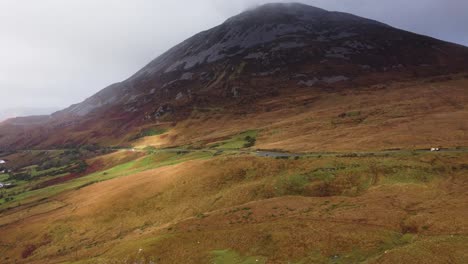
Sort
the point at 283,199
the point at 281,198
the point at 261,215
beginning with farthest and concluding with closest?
the point at 281,198
the point at 283,199
the point at 261,215

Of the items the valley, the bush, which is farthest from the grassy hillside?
the bush

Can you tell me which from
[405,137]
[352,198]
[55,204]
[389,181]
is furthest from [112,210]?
[405,137]

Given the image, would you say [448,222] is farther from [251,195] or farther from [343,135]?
[343,135]

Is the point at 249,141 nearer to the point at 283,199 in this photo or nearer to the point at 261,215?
the point at 283,199

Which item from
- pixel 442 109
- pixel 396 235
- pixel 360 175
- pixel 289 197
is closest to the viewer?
pixel 396 235

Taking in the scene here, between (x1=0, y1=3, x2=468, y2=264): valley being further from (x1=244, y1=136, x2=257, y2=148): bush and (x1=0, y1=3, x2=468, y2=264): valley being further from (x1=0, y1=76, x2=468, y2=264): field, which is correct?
(x1=244, y1=136, x2=257, y2=148): bush

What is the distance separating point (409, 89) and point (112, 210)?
135194mm

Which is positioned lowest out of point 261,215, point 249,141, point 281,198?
point 281,198

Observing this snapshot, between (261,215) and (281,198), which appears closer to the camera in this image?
(261,215)

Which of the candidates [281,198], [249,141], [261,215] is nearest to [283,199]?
[281,198]

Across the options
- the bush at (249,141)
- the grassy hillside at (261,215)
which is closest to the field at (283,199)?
the grassy hillside at (261,215)

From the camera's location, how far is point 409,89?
155 meters

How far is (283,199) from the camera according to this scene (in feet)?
178

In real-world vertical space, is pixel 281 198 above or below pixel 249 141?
below
